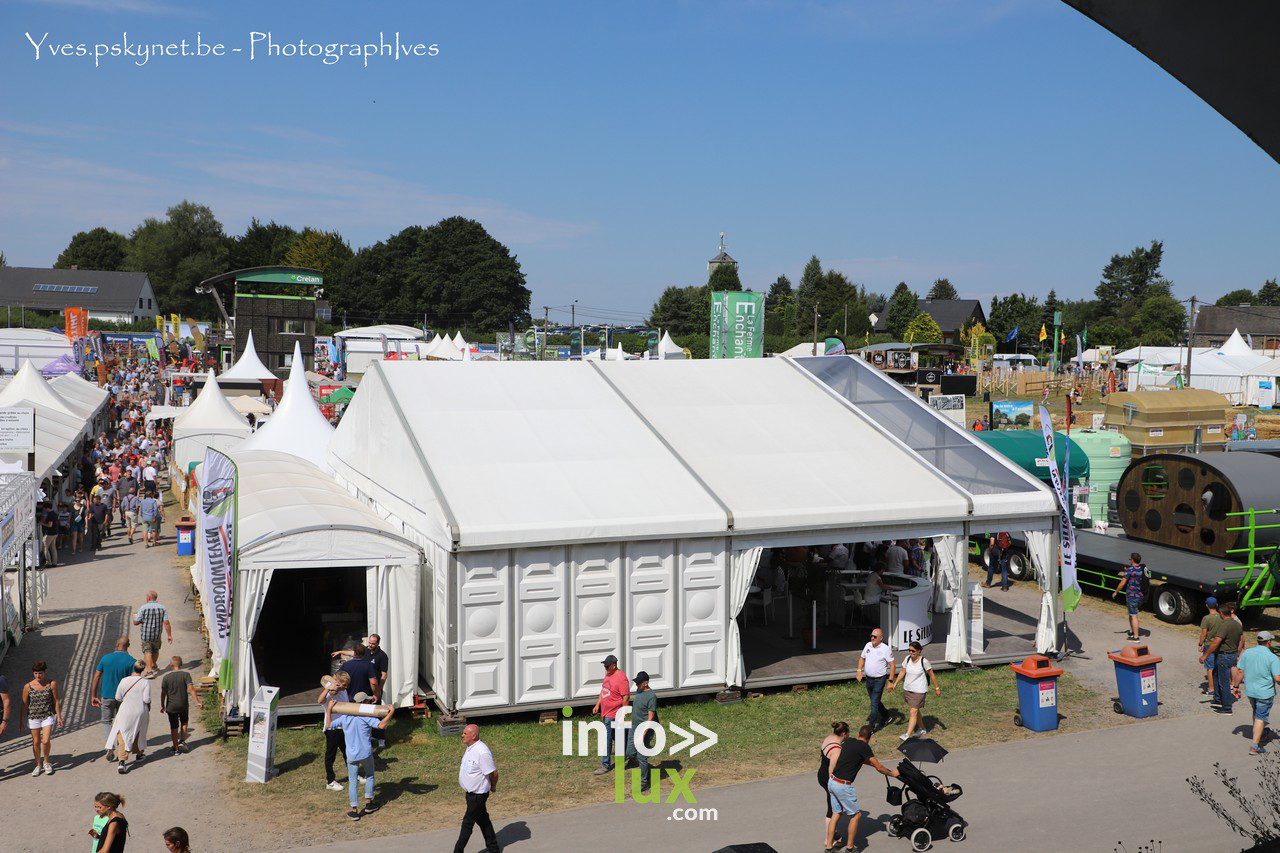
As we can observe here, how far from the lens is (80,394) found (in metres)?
36.5

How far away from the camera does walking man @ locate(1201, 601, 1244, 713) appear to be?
13.3 meters

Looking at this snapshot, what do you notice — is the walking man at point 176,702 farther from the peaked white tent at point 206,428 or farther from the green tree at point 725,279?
the green tree at point 725,279

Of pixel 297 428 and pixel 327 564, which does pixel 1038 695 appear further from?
pixel 297 428

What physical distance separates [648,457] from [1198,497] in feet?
34.3

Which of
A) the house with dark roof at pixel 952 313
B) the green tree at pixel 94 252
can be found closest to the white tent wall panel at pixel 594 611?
the house with dark roof at pixel 952 313

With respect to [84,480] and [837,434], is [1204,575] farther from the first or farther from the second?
[84,480]

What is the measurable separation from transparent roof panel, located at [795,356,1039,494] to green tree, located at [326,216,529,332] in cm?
8607

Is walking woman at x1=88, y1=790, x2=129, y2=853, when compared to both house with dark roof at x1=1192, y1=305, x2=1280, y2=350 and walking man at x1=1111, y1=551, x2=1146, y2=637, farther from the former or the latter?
house with dark roof at x1=1192, y1=305, x2=1280, y2=350

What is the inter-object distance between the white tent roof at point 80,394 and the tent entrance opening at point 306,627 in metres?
17.1

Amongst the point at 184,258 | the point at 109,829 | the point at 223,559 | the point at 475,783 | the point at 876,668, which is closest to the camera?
the point at 109,829

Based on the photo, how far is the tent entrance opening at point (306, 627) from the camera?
45.1 feet

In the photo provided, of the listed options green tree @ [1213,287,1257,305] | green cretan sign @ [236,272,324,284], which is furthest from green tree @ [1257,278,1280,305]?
green cretan sign @ [236,272,324,284]

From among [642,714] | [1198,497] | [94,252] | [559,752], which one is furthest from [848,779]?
[94,252]

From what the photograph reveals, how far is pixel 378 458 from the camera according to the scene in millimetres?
15773
